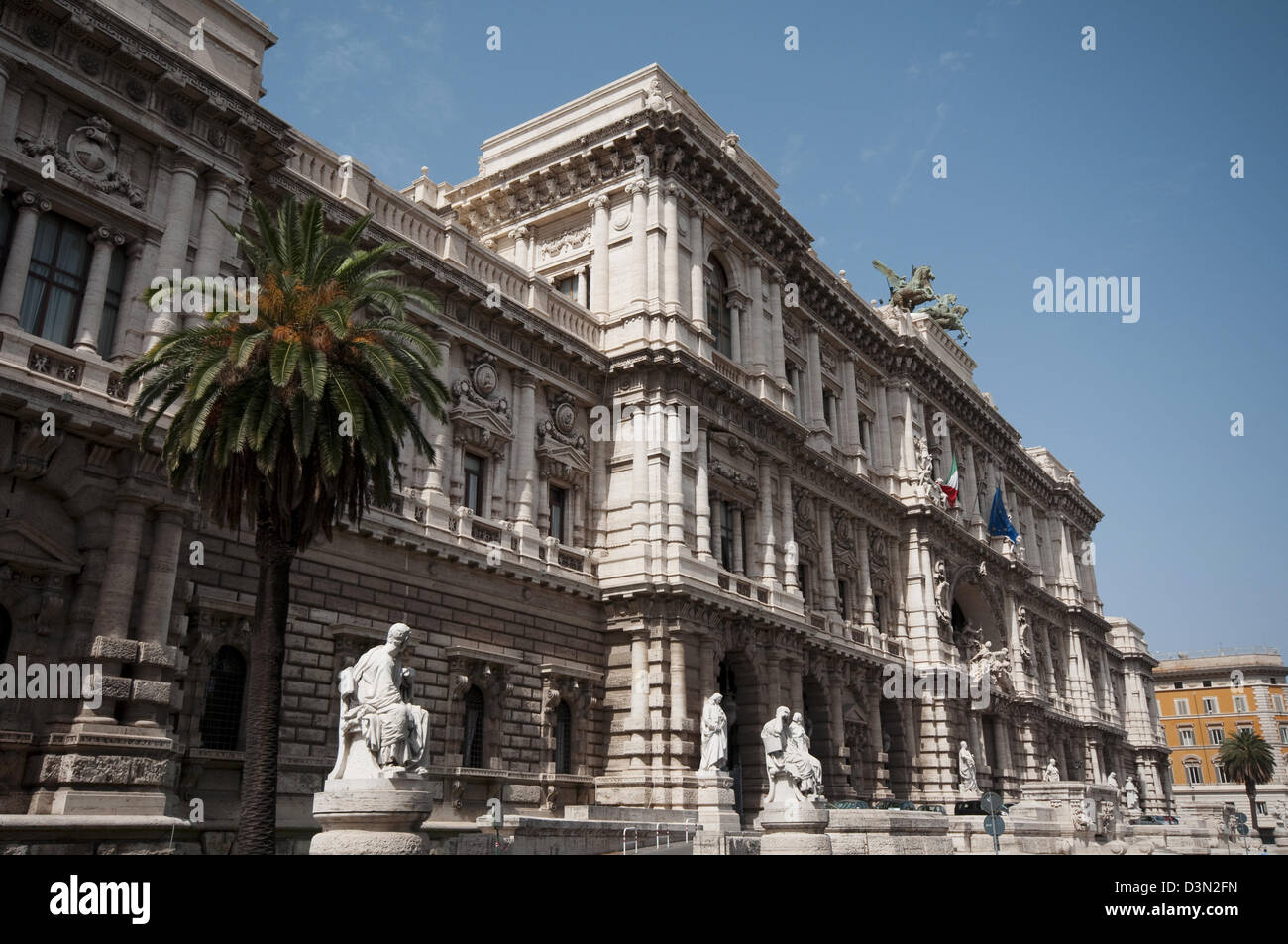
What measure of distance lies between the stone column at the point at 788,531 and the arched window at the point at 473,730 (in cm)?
1175

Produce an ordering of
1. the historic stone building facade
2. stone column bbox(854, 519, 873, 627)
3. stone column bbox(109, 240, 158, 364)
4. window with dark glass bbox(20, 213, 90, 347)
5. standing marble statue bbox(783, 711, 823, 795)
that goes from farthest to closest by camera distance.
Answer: stone column bbox(854, 519, 873, 627) → standing marble statue bbox(783, 711, 823, 795) → stone column bbox(109, 240, 158, 364) → window with dark glass bbox(20, 213, 90, 347) → the historic stone building facade

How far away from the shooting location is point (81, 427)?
15.9 meters

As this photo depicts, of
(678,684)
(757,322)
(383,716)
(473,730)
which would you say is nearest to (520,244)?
(757,322)

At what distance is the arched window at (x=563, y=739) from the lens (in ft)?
82.7

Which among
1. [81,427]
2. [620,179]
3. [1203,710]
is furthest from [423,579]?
[1203,710]

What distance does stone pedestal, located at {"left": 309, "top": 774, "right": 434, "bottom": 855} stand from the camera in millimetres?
11078

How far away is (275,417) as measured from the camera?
15.1 m

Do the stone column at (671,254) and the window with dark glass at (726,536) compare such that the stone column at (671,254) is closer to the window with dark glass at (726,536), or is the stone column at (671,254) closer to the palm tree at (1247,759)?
the window with dark glass at (726,536)

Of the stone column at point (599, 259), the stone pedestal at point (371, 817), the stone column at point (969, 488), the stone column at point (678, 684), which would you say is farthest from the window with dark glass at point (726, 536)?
the stone column at point (969, 488)

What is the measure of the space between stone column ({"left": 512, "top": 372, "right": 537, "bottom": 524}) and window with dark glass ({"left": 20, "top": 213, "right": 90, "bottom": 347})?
11139 millimetres

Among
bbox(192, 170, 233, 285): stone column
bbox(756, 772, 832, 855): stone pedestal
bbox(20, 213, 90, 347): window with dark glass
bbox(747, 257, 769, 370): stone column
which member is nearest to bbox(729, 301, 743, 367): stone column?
bbox(747, 257, 769, 370): stone column

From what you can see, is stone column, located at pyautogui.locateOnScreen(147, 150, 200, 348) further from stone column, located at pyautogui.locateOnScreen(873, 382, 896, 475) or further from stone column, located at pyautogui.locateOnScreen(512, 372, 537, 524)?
stone column, located at pyautogui.locateOnScreen(873, 382, 896, 475)

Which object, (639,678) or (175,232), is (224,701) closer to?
(175,232)
